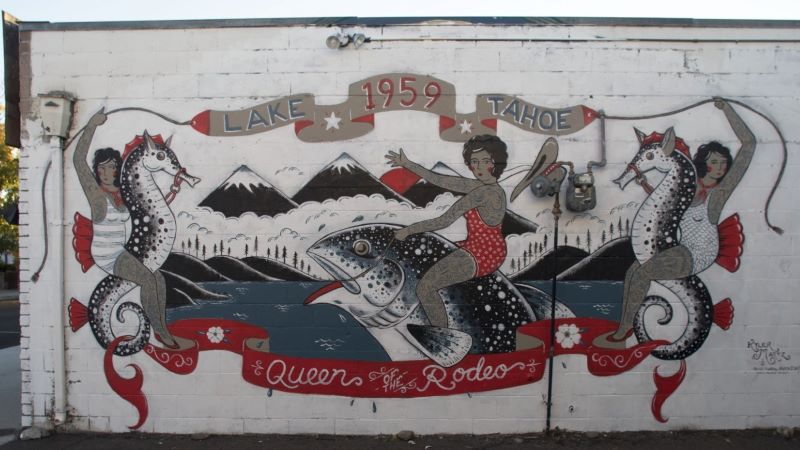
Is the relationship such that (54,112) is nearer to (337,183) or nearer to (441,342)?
(337,183)

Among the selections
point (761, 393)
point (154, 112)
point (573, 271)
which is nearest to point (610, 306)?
point (573, 271)

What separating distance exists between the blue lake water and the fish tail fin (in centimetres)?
37

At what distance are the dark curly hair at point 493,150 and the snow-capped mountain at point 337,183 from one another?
918 mm

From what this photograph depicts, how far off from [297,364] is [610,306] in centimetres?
310

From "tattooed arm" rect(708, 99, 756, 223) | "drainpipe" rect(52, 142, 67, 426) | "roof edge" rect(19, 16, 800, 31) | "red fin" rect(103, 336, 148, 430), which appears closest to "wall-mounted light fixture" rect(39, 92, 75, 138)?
"drainpipe" rect(52, 142, 67, 426)

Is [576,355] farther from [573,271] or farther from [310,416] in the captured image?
[310,416]

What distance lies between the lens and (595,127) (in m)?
5.91

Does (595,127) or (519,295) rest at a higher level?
(595,127)

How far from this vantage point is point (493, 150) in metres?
5.89

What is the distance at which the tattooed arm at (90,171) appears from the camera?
6.00 meters

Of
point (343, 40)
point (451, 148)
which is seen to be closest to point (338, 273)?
point (451, 148)

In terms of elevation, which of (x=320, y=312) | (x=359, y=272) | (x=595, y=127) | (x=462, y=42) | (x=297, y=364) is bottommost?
(x=297, y=364)

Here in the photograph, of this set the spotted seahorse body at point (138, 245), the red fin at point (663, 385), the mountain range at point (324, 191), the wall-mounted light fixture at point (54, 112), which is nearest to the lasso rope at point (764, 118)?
the mountain range at point (324, 191)

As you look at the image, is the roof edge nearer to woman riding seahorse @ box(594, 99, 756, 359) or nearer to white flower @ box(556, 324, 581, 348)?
woman riding seahorse @ box(594, 99, 756, 359)
